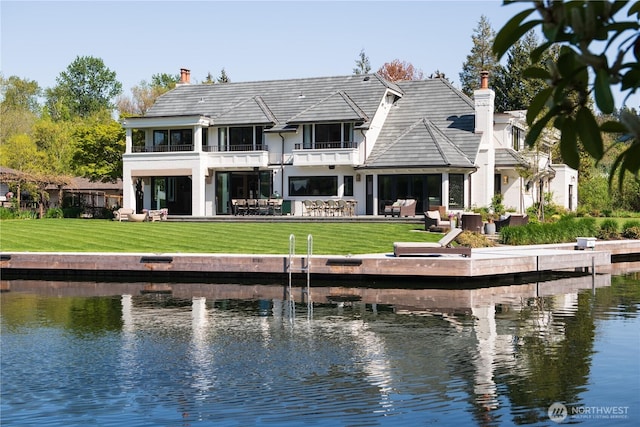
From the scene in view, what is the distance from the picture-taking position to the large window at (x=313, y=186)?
41.0m

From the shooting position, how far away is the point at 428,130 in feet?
135

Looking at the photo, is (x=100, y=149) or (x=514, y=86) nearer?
(x=100, y=149)

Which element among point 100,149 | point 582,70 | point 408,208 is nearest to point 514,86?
point 408,208

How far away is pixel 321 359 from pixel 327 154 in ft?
89.8

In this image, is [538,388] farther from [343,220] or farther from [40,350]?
[343,220]

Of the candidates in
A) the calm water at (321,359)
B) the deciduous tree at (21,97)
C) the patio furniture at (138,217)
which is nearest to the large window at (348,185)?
the patio furniture at (138,217)

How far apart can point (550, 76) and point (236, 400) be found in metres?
9.68

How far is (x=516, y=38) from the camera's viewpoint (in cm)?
195

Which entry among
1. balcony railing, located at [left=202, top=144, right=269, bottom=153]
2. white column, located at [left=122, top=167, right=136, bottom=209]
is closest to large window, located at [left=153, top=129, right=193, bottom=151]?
balcony railing, located at [left=202, top=144, right=269, bottom=153]

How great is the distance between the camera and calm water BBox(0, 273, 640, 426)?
10.4 m

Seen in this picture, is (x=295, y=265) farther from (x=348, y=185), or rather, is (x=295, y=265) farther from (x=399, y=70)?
(x=399, y=70)

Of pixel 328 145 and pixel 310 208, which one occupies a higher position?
pixel 328 145

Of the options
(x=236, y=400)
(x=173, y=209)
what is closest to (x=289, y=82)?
(x=173, y=209)

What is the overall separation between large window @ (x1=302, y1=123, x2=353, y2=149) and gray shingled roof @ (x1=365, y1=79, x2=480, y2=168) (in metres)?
1.73
